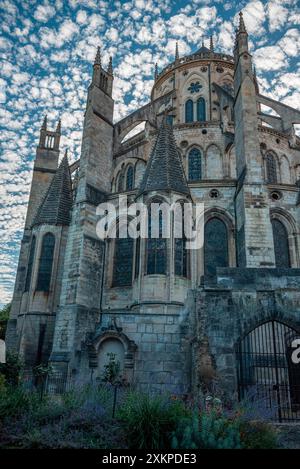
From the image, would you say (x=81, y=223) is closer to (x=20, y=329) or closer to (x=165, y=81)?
(x=20, y=329)

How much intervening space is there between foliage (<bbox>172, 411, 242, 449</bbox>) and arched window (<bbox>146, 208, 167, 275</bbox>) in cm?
983

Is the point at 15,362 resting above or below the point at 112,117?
below

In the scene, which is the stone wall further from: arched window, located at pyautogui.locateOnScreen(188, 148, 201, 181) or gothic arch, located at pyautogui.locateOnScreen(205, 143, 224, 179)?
arched window, located at pyautogui.locateOnScreen(188, 148, 201, 181)

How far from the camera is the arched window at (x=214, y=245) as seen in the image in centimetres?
1873

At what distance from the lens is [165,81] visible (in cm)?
3500

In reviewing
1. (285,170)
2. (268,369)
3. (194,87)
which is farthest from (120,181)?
(268,369)

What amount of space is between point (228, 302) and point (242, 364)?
1.79 metres

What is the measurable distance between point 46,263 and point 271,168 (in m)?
15.7

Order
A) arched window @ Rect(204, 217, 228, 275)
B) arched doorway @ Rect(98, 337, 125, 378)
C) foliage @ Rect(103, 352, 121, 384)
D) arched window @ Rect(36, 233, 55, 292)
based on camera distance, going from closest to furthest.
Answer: foliage @ Rect(103, 352, 121, 384), arched doorway @ Rect(98, 337, 125, 378), arched window @ Rect(204, 217, 228, 275), arched window @ Rect(36, 233, 55, 292)

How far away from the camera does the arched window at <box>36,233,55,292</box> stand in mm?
19203

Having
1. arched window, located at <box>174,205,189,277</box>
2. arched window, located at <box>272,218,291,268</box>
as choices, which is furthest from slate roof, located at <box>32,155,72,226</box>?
arched window, located at <box>272,218,291,268</box>
